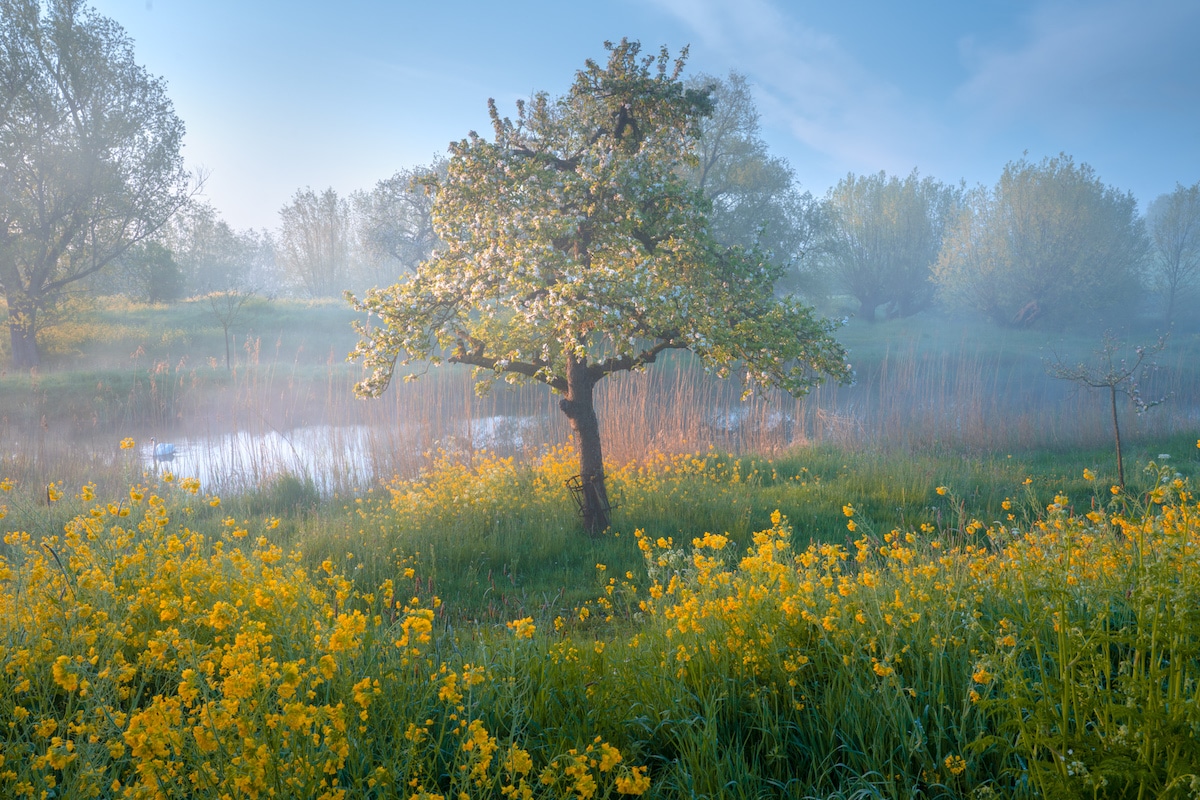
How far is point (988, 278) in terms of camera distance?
32000 millimetres

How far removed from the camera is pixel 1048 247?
98.3 feet

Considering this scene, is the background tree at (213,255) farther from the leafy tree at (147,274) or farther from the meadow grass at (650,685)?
the meadow grass at (650,685)

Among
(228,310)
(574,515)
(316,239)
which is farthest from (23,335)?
(316,239)

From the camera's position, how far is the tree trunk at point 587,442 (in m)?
6.08

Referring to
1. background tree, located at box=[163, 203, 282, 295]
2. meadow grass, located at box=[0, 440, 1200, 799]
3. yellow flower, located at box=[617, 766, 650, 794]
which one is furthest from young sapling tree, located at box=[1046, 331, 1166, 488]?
background tree, located at box=[163, 203, 282, 295]

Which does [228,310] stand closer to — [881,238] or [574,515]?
[574,515]

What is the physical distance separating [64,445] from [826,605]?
1326 cm

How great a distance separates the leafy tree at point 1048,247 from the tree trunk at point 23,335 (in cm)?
3674

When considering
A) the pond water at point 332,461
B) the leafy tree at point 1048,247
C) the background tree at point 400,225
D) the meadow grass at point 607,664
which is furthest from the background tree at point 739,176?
the meadow grass at point 607,664

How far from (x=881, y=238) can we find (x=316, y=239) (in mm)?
40329

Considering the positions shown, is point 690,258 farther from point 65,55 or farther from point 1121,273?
point 1121,273

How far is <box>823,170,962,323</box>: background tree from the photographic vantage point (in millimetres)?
39531

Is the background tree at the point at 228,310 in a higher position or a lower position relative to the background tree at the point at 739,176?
lower

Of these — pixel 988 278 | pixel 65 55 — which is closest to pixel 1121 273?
pixel 988 278
